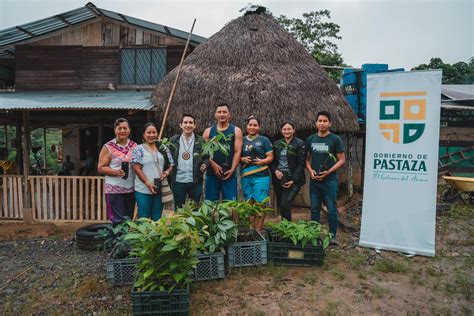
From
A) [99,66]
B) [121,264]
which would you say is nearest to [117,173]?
[121,264]

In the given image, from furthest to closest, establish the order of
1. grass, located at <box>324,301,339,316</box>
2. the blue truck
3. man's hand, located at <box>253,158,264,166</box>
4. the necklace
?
the blue truck → man's hand, located at <box>253,158,264,166</box> → the necklace → grass, located at <box>324,301,339,316</box>

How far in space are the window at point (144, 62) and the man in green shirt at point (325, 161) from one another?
19.4 ft

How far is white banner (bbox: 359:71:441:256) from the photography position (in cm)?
409

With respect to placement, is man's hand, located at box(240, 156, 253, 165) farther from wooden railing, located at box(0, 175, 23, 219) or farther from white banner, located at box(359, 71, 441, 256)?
wooden railing, located at box(0, 175, 23, 219)

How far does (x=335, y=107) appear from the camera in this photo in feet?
23.2

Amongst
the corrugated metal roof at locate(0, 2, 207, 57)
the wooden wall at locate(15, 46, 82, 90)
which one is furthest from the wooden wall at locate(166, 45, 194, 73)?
the wooden wall at locate(15, 46, 82, 90)

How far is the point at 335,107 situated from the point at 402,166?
3.07 metres

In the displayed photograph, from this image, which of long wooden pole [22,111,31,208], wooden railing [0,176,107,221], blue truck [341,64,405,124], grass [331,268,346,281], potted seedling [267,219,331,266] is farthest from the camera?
blue truck [341,64,405,124]

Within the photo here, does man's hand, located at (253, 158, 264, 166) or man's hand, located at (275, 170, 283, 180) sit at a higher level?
man's hand, located at (253, 158, 264, 166)

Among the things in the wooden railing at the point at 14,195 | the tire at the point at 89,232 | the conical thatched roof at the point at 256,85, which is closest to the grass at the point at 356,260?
the conical thatched roof at the point at 256,85

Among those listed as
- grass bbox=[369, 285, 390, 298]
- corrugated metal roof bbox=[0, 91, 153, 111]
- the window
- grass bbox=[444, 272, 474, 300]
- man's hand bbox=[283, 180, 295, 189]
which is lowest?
grass bbox=[369, 285, 390, 298]

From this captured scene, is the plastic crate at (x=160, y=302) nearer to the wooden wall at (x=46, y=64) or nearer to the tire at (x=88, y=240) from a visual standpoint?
the tire at (x=88, y=240)

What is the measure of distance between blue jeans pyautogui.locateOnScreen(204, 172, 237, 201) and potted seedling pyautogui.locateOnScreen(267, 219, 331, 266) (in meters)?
0.74

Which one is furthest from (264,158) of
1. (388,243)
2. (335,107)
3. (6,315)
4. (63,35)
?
(63,35)
